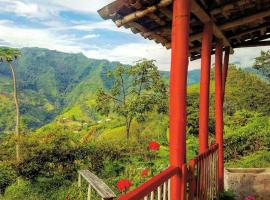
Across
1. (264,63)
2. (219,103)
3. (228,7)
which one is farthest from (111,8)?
(264,63)

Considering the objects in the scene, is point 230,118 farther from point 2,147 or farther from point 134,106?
point 2,147

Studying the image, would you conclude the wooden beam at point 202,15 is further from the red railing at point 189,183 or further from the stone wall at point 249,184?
the stone wall at point 249,184

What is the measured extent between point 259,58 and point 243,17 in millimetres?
44564

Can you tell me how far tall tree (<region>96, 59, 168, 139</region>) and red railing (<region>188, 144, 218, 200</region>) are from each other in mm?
23415

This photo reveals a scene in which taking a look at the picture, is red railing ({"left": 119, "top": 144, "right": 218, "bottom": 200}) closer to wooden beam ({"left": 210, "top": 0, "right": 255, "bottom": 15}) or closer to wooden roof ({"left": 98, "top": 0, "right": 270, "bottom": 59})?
wooden roof ({"left": 98, "top": 0, "right": 270, "bottom": 59})

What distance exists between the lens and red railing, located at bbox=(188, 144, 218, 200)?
15.0 ft

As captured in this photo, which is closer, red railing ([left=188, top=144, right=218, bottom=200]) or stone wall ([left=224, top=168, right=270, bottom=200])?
red railing ([left=188, top=144, right=218, bottom=200])

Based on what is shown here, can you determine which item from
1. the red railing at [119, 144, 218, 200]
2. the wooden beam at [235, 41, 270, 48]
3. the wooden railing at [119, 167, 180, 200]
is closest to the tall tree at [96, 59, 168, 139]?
the wooden beam at [235, 41, 270, 48]

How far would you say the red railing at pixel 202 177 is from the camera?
4.58 m

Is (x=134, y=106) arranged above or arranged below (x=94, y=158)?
above

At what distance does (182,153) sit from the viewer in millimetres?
4168

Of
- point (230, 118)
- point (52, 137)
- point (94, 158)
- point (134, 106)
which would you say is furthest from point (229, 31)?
point (134, 106)

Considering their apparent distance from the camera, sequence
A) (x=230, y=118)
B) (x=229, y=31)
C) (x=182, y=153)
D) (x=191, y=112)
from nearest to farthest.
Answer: (x=182, y=153) < (x=229, y=31) < (x=230, y=118) < (x=191, y=112)

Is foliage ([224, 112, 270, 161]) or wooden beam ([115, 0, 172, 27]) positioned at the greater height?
wooden beam ([115, 0, 172, 27])
